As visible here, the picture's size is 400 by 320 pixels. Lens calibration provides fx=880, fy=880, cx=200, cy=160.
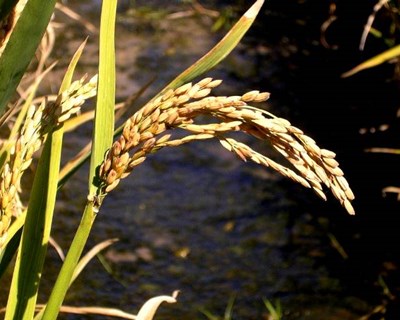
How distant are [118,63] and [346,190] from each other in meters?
2.62

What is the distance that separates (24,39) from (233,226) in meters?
1.85

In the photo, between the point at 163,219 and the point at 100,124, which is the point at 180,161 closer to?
the point at 163,219

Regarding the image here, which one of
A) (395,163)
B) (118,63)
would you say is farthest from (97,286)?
(118,63)

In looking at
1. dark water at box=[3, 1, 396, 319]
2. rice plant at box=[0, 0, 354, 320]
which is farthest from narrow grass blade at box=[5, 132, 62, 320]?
dark water at box=[3, 1, 396, 319]

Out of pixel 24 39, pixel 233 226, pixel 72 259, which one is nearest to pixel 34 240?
pixel 72 259

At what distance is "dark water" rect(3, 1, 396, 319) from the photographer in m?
2.35

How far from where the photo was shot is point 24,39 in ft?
2.84

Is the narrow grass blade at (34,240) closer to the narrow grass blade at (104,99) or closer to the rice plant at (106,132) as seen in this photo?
the rice plant at (106,132)

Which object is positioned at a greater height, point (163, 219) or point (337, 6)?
point (337, 6)

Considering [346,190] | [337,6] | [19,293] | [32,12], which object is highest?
[32,12]

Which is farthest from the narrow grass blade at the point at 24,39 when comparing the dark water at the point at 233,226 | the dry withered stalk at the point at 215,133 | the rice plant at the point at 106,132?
the dark water at the point at 233,226

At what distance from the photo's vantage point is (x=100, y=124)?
0.94m

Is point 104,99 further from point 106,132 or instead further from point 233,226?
point 233,226

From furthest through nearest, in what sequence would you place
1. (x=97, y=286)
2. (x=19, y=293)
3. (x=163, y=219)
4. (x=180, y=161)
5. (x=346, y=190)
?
(x=180, y=161), (x=163, y=219), (x=97, y=286), (x=19, y=293), (x=346, y=190)
